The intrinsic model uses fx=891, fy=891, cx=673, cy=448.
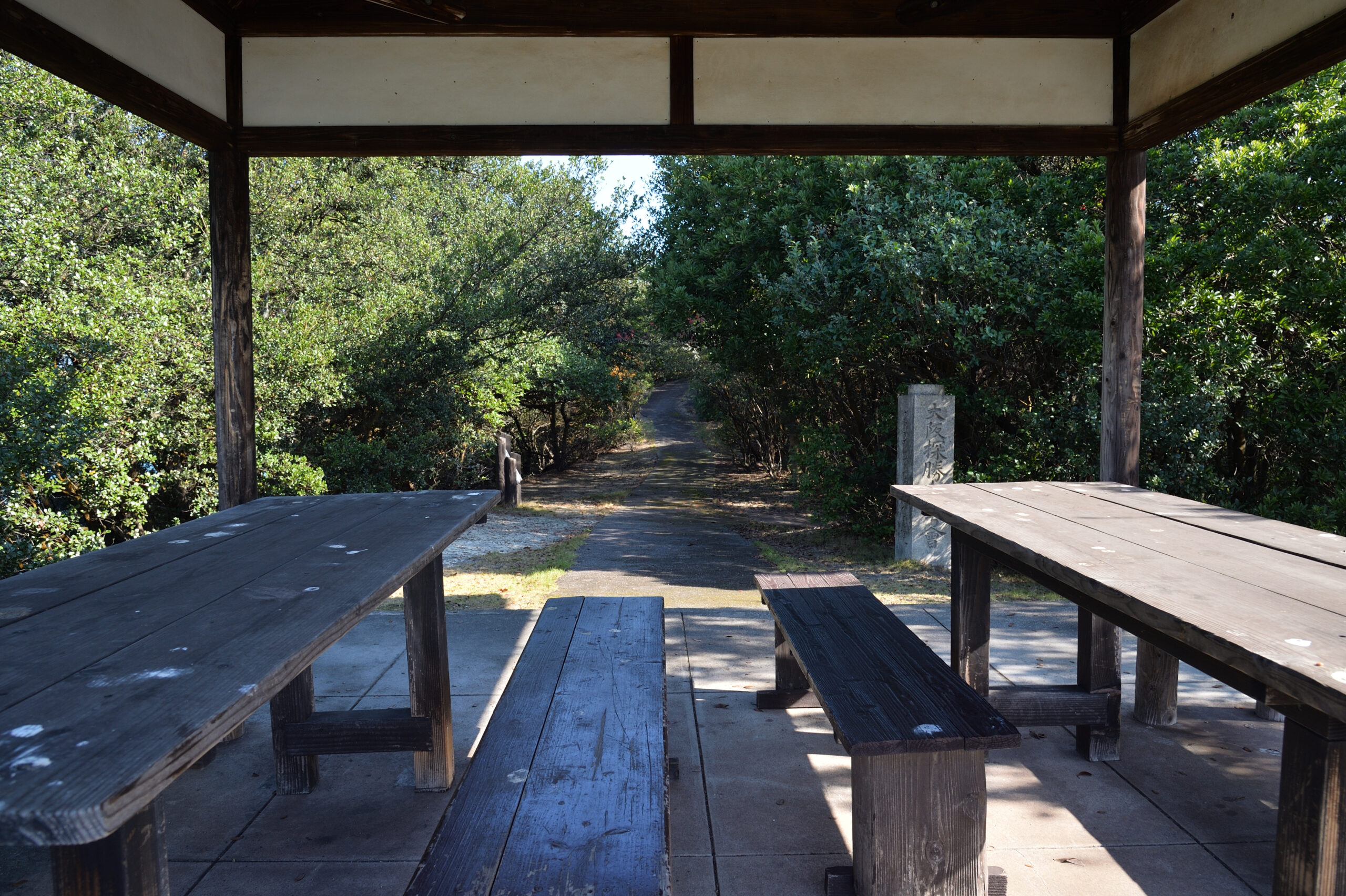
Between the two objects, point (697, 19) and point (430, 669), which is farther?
point (697, 19)

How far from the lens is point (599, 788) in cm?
210

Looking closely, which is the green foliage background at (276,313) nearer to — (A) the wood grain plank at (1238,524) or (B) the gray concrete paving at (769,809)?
(B) the gray concrete paving at (769,809)

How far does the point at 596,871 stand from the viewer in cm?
173

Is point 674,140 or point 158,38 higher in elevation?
point 158,38

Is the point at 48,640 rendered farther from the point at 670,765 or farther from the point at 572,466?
the point at 572,466

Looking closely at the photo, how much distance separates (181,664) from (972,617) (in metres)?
2.89

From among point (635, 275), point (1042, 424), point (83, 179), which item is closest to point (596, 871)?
point (1042, 424)

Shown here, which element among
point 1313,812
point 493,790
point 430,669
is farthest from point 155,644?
point 1313,812

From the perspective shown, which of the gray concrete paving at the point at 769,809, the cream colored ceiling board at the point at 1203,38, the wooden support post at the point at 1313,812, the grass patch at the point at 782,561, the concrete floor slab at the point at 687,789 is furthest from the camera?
the grass patch at the point at 782,561

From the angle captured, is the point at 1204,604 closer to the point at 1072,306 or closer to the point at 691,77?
the point at 691,77

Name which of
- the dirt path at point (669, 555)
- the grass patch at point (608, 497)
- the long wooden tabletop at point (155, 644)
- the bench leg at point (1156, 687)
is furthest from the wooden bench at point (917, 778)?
the grass patch at point (608, 497)

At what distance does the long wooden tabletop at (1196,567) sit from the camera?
5.34ft

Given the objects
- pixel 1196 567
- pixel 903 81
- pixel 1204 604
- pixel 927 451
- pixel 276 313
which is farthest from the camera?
pixel 276 313

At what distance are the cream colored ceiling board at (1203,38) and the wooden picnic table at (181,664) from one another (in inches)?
136
